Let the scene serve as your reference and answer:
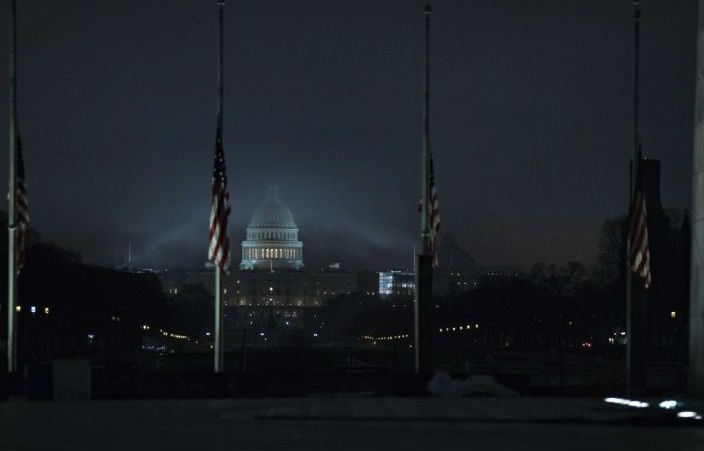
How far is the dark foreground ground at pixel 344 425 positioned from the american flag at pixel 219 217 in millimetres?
6656

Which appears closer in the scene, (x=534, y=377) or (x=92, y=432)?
(x=92, y=432)

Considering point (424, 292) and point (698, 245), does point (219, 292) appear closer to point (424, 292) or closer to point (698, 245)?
point (424, 292)

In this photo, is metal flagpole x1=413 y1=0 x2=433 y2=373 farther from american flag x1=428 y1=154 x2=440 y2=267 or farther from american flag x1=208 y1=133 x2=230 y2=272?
american flag x1=208 y1=133 x2=230 y2=272

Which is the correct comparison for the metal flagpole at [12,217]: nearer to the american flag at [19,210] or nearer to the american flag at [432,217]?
the american flag at [19,210]

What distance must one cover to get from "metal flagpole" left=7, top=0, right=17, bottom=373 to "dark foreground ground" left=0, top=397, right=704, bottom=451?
6.00 meters

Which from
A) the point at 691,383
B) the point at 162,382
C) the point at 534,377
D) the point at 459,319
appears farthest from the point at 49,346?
the point at 691,383

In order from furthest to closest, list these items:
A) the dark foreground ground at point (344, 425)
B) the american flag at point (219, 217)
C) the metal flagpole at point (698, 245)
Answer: the american flag at point (219, 217), the metal flagpole at point (698, 245), the dark foreground ground at point (344, 425)

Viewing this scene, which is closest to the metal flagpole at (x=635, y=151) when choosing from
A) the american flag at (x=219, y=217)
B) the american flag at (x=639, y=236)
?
the american flag at (x=639, y=236)

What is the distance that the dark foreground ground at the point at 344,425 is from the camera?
29.6 m

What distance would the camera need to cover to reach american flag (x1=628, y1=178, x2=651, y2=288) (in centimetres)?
4744

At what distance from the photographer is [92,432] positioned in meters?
32.3

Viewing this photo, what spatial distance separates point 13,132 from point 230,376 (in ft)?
31.6

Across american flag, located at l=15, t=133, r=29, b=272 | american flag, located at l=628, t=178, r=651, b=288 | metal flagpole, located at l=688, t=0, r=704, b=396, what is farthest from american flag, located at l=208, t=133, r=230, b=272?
metal flagpole, located at l=688, t=0, r=704, b=396

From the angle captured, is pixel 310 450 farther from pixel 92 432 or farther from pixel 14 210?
pixel 14 210
